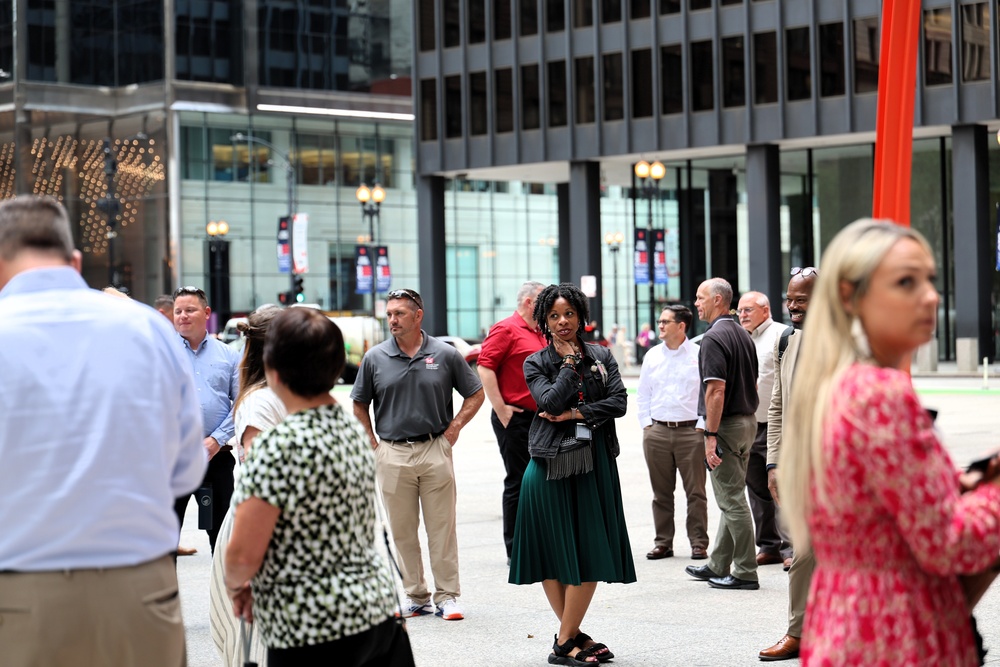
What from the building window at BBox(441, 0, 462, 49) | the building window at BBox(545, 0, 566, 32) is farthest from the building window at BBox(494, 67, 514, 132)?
the building window at BBox(441, 0, 462, 49)

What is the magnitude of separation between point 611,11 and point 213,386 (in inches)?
1855

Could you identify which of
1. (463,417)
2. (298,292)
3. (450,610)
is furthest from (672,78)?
(450,610)

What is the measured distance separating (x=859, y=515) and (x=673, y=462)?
31.2 ft

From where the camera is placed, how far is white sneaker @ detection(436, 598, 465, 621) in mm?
9680

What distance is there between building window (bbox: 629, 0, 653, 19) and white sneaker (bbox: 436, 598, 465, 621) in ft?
152

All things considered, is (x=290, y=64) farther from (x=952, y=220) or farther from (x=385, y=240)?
(x=952, y=220)

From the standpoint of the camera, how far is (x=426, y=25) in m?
59.8

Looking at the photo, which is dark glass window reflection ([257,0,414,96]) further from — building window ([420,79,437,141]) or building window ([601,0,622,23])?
building window ([601,0,622,23])

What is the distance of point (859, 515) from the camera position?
3232 millimetres

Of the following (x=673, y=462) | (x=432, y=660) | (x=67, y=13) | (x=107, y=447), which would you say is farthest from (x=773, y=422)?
(x=67, y=13)

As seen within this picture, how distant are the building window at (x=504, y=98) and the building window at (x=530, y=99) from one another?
1.53ft

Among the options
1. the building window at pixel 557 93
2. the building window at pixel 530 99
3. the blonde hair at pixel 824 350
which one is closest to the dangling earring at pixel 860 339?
the blonde hair at pixel 824 350

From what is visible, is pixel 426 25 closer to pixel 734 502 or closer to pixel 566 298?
pixel 734 502

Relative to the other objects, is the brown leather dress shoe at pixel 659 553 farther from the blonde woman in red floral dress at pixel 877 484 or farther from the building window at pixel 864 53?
the building window at pixel 864 53
